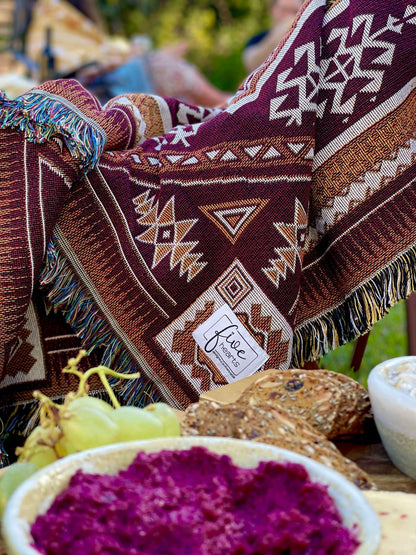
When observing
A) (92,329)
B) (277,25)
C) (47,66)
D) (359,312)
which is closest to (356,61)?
(359,312)

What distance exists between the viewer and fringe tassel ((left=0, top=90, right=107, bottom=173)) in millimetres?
1601

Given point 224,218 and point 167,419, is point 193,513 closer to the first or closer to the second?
point 167,419

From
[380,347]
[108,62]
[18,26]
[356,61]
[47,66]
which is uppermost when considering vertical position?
[18,26]

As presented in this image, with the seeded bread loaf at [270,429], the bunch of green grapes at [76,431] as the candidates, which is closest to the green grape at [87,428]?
the bunch of green grapes at [76,431]

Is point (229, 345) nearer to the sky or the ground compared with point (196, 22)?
nearer to the ground

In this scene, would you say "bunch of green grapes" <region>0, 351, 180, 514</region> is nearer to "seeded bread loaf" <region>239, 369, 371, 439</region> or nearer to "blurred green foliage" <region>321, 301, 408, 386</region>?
"seeded bread loaf" <region>239, 369, 371, 439</region>

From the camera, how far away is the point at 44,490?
776 millimetres

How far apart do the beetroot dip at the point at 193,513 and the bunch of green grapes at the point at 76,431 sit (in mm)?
86

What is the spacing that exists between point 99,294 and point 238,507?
38.0 inches

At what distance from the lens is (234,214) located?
167cm

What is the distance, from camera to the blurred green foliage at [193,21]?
492 inches

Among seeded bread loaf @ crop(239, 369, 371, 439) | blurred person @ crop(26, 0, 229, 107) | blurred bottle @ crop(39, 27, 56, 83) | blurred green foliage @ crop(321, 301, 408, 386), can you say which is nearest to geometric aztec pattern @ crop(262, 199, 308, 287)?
seeded bread loaf @ crop(239, 369, 371, 439)

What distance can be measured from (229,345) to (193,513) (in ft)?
3.07

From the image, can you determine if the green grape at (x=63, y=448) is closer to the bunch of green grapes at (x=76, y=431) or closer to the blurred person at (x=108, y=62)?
the bunch of green grapes at (x=76, y=431)
